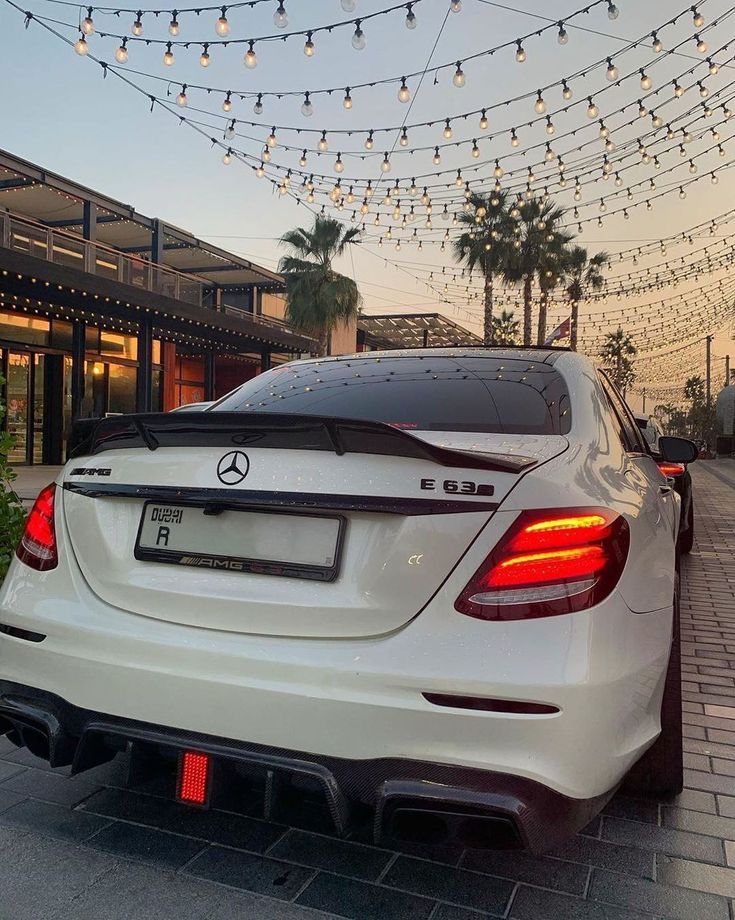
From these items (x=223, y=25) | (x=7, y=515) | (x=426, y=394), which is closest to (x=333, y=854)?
(x=426, y=394)

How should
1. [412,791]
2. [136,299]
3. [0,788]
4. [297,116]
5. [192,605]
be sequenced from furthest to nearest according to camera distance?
[136,299] < [297,116] < [0,788] < [192,605] < [412,791]

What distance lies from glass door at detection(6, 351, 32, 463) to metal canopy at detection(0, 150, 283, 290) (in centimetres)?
457

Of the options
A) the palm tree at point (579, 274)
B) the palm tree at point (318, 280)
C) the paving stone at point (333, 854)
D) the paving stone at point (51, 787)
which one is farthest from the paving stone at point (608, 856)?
the palm tree at point (579, 274)

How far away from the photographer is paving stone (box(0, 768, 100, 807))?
2375 mm

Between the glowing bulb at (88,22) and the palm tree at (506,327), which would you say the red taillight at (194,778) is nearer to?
the glowing bulb at (88,22)

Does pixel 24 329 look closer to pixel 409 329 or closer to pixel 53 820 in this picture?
pixel 53 820

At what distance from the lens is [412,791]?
159 cm

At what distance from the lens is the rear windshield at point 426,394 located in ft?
7.82

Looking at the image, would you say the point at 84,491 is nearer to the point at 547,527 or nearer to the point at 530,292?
the point at 547,527

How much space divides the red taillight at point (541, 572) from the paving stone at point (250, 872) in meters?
0.93

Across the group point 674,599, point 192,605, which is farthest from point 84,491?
point 674,599

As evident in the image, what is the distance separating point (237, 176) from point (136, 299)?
5.91m

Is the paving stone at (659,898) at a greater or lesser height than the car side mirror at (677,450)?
lesser

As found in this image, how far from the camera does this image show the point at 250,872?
78.1 inches
